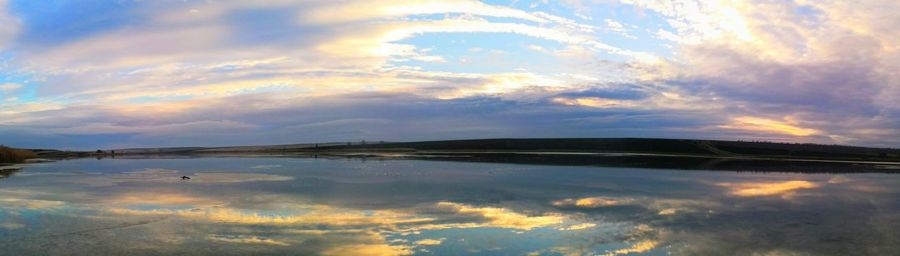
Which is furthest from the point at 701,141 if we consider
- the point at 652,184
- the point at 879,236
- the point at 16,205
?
the point at 16,205

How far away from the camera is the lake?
992cm

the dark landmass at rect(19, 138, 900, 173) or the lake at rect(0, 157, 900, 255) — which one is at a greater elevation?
the dark landmass at rect(19, 138, 900, 173)

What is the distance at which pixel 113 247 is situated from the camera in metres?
9.88

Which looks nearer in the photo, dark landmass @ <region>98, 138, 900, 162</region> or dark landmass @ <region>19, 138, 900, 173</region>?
dark landmass @ <region>19, 138, 900, 173</region>

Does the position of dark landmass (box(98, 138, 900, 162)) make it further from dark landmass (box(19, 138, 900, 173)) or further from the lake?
the lake

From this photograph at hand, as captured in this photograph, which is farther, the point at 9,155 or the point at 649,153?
the point at 649,153

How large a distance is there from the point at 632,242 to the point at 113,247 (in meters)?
8.47

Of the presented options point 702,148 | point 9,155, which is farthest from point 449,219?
point 702,148

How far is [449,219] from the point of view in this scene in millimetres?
12898

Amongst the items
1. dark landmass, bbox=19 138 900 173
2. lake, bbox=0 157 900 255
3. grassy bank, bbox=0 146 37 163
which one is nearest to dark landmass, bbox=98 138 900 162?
dark landmass, bbox=19 138 900 173

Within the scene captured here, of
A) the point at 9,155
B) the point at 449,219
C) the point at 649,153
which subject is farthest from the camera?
the point at 649,153

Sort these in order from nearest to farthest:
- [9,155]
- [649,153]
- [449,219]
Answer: [449,219]
[9,155]
[649,153]

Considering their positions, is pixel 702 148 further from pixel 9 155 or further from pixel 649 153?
pixel 9 155

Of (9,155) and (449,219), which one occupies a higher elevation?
(9,155)
